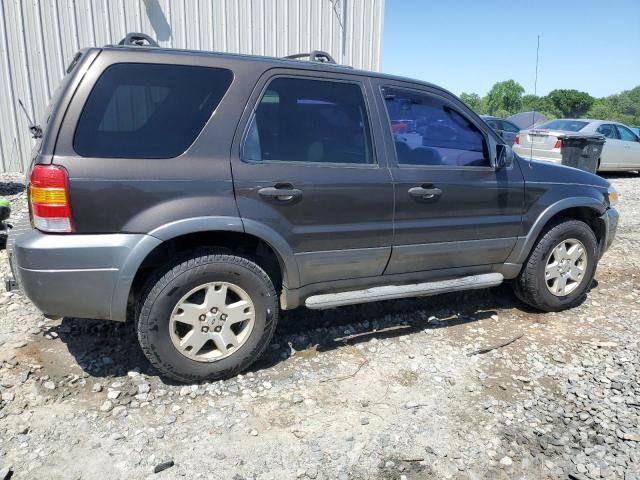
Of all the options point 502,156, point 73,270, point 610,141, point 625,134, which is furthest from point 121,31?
point 625,134

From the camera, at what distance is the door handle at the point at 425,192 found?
3.31 m

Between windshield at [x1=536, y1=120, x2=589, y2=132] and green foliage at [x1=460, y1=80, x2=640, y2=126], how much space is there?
116ft

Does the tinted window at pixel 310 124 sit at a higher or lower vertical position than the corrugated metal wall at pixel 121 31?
lower

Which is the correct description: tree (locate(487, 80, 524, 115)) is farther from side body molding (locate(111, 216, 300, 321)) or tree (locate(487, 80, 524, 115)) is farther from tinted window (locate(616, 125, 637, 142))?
side body molding (locate(111, 216, 300, 321))

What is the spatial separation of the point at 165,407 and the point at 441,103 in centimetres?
277

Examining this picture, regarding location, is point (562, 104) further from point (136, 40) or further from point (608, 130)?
point (136, 40)

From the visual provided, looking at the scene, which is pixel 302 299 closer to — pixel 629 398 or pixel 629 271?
pixel 629 398

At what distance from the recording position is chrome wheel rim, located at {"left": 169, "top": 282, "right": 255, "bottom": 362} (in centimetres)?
283

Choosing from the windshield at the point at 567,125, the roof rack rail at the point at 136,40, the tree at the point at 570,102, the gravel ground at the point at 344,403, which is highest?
the tree at the point at 570,102

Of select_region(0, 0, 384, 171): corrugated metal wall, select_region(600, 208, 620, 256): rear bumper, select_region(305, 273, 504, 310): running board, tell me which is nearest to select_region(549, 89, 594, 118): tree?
select_region(0, 0, 384, 171): corrugated metal wall

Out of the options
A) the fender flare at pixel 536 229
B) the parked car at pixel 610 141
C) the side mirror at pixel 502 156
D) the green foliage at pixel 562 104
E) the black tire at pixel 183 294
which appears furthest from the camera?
the green foliage at pixel 562 104

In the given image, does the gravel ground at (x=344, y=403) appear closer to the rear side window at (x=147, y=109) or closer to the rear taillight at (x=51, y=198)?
the rear taillight at (x=51, y=198)

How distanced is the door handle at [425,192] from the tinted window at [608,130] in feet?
37.8

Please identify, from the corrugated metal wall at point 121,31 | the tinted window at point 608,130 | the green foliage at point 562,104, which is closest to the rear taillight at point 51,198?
the corrugated metal wall at point 121,31
